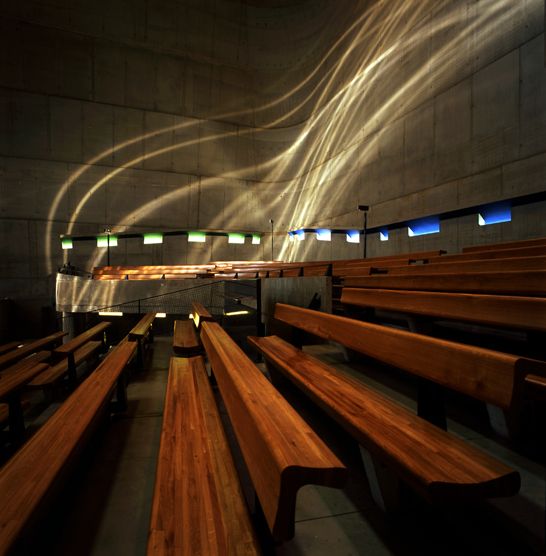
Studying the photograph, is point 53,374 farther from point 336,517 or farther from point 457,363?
point 457,363

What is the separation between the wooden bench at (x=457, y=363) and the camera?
0.68m

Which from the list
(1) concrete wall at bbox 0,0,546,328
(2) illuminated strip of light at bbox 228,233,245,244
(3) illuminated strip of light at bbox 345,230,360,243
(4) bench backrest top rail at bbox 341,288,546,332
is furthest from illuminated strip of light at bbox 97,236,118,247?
(4) bench backrest top rail at bbox 341,288,546,332

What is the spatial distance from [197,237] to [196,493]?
29.0ft

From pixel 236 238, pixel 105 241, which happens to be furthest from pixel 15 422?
pixel 236 238

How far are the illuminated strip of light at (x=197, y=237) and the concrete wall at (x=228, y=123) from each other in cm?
22

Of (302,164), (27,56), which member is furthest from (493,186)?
(27,56)

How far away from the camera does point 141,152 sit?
29.9ft

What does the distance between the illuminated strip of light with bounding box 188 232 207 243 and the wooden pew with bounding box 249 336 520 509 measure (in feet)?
27.7

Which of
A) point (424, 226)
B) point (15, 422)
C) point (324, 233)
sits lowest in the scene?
point (15, 422)

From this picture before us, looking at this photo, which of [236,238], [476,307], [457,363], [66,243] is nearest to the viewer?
[457,363]

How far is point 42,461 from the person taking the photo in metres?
0.96

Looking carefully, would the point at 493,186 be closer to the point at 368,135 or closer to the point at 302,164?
the point at 368,135

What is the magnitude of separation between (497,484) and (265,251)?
32.1 ft

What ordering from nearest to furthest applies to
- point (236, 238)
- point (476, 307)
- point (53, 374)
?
point (476, 307)
point (53, 374)
point (236, 238)
